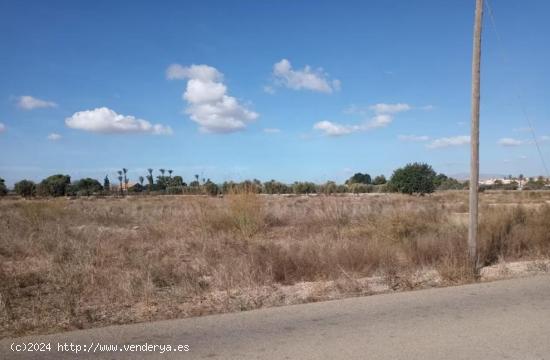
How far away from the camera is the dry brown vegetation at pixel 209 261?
7.73 metres

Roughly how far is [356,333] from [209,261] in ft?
20.9

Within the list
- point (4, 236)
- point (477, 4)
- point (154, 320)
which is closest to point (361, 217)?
point (477, 4)

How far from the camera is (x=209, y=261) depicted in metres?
11.7

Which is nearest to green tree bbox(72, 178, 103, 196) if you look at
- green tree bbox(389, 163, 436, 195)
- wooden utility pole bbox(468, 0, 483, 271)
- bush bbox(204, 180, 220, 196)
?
green tree bbox(389, 163, 436, 195)

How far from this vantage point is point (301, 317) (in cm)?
681

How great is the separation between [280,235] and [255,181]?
3417mm

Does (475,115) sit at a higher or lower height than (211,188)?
higher

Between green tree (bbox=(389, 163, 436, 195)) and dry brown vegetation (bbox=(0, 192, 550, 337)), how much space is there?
175ft

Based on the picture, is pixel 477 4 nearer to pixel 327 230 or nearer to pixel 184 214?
pixel 327 230

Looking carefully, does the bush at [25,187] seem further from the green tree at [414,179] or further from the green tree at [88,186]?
the green tree at [414,179]

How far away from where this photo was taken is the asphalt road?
5.27 metres

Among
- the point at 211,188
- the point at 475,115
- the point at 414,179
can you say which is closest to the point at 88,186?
the point at 414,179

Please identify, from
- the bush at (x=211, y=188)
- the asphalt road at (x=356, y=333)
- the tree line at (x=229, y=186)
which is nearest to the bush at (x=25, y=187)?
the tree line at (x=229, y=186)

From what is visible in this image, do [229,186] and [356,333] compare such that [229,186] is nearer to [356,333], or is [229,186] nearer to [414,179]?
[356,333]
